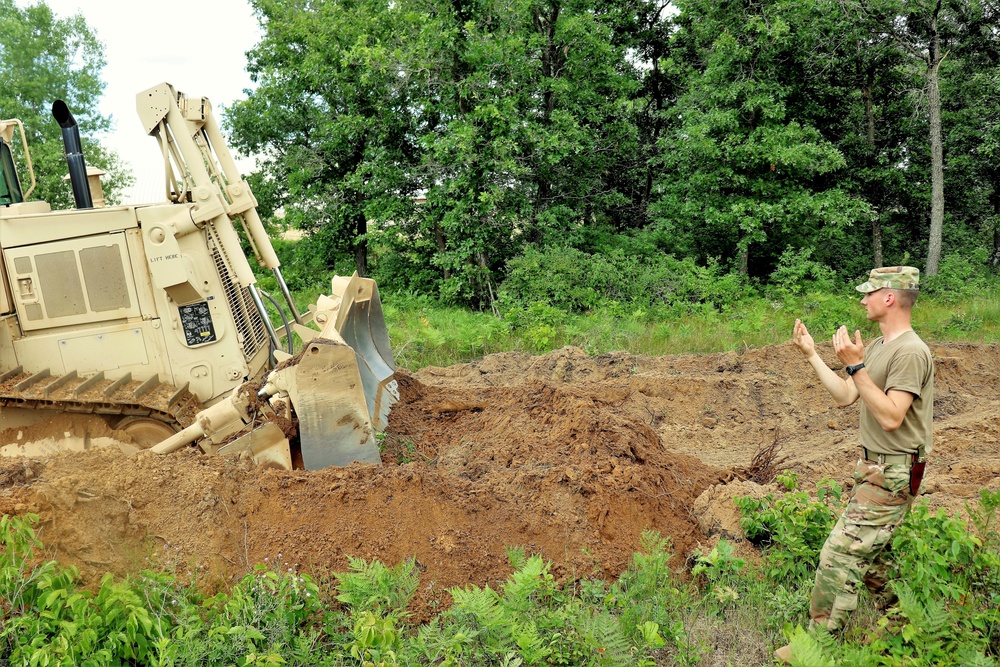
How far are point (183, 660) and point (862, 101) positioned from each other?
17990 millimetres

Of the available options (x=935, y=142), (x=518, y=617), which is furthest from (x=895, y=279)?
(x=935, y=142)

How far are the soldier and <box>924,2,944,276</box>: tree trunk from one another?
13.9 m

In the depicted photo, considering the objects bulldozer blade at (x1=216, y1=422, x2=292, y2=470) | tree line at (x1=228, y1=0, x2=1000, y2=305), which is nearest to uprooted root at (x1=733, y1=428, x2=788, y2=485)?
bulldozer blade at (x1=216, y1=422, x2=292, y2=470)

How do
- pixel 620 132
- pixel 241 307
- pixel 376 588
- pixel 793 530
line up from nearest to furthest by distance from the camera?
1. pixel 376 588
2. pixel 793 530
3. pixel 241 307
4. pixel 620 132

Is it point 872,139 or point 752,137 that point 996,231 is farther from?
point 752,137

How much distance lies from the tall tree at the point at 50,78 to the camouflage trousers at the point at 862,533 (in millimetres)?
21987

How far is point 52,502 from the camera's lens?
4.33 meters

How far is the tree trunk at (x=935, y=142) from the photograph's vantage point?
49.1 ft

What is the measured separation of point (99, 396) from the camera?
19.9 feet

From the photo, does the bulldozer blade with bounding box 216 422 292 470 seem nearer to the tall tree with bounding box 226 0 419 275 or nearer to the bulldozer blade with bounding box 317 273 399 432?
the bulldozer blade with bounding box 317 273 399 432

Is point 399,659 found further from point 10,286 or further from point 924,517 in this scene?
point 10,286

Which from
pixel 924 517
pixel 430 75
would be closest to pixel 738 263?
pixel 430 75

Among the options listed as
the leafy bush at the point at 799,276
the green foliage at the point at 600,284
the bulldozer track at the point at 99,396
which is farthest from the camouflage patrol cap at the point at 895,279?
the leafy bush at the point at 799,276

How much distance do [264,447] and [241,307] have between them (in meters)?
1.66
